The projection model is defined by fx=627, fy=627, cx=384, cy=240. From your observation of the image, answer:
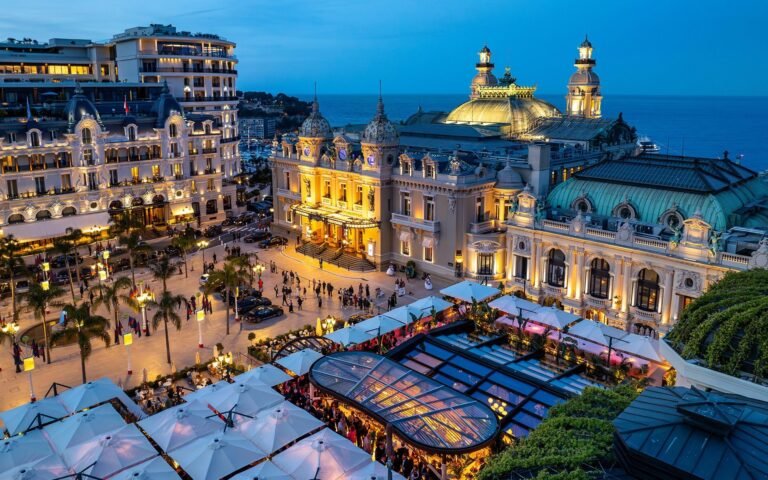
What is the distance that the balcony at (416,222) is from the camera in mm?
62156

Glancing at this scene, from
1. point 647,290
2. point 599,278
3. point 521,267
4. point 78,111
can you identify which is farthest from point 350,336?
point 78,111

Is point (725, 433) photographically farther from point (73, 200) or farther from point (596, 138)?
point (73, 200)

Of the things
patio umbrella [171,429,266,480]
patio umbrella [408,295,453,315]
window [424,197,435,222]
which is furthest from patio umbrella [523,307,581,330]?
patio umbrella [171,429,266,480]

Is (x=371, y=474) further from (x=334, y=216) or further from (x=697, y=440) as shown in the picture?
(x=334, y=216)

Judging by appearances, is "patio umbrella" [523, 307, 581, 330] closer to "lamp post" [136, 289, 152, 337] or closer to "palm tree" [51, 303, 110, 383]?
"lamp post" [136, 289, 152, 337]

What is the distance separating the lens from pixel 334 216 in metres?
70.0

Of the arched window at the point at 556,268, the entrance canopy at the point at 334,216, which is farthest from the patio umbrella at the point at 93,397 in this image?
the entrance canopy at the point at 334,216

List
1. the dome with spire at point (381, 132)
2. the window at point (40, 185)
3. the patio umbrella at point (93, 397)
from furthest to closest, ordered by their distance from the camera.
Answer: the window at point (40, 185)
the dome with spire at point (381, 132)
the patio umbrella at point (93, 397)

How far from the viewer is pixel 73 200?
235 ft

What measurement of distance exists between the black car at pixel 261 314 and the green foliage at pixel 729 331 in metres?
34.1

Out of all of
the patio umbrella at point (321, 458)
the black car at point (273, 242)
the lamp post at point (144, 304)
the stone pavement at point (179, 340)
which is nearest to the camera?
the patio umbrella at point (321, 458)

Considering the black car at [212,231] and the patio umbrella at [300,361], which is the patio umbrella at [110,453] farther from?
the black car at [212,231]

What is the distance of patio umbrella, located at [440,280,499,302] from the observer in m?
49.1

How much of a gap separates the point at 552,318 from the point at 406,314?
33.7ft
